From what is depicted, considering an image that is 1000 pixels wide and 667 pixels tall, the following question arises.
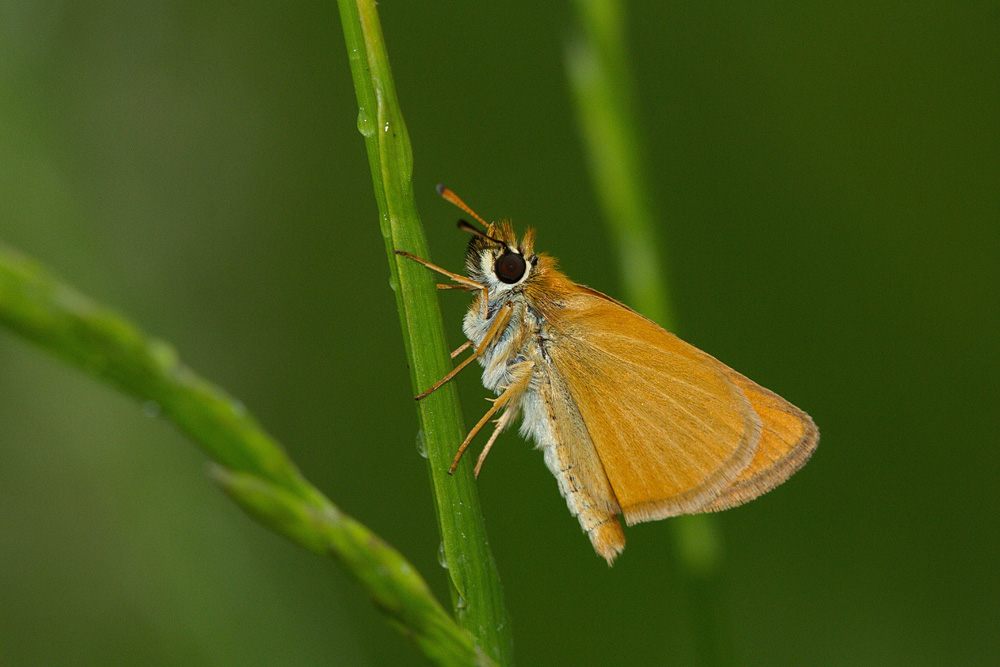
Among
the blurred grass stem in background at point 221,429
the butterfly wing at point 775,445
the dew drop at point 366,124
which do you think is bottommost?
the butterfly wing at point 775,445

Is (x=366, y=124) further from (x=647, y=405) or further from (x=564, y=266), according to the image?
(x=564, y=266)

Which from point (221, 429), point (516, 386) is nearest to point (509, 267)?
point (516, 386)

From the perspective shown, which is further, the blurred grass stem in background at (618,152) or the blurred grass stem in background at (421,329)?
the blurred grass stem in background at (618,152)

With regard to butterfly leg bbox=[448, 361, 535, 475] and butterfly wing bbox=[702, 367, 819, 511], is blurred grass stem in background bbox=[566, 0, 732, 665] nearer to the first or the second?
butterfly wing bbox=[702, 367, 819, 511]

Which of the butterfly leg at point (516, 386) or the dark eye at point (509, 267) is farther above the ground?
the dark eye at point (509, 267)

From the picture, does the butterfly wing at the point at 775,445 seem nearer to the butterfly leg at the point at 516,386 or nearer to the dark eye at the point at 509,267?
the butterfly leg at the point at 516,386

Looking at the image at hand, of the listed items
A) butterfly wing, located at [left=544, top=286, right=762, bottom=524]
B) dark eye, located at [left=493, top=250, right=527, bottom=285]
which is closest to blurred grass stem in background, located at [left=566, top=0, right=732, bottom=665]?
butterfly wing, located at [left=544, top=286, right=762, bottom=524]

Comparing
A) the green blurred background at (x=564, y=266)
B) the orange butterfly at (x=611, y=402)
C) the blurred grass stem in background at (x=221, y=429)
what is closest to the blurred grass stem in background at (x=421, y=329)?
the blurred grass stem in background at (x=221, y=429)
